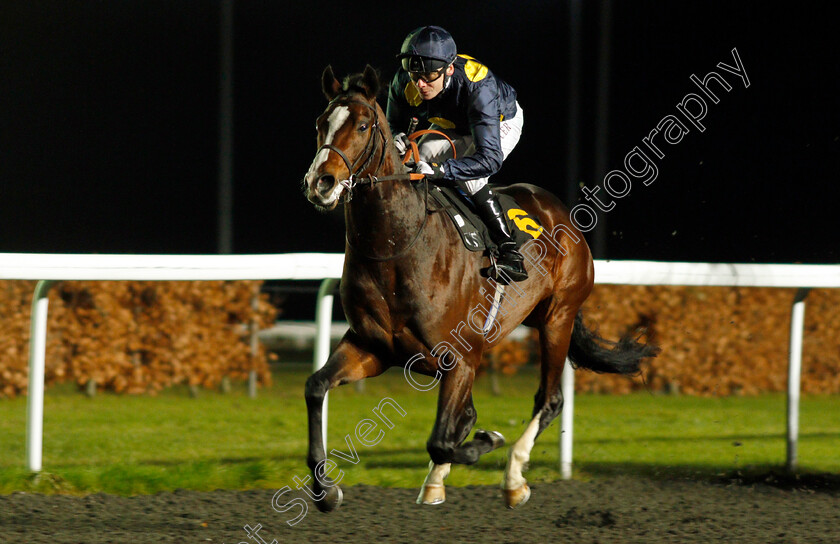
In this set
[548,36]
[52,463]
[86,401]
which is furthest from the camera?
[548,36]

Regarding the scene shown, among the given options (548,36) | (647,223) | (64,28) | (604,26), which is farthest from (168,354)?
(548,36)

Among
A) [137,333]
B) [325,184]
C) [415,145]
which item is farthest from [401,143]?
[137,333]

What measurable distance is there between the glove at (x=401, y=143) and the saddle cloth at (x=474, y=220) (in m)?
0.18

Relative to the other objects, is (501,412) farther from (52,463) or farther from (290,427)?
(52,463)

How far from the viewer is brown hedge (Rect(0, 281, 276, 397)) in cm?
605

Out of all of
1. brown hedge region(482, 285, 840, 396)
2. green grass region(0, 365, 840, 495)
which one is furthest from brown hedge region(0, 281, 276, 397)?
brown hedge region(482, 285, 840, 396)

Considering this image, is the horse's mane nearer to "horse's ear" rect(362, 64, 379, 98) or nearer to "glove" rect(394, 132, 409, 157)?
"horse's ear" rect(362, 64, 379, 98)

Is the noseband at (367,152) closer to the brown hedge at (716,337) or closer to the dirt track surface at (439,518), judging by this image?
the dirt track surface at (439,518)

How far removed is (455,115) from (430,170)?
50 cm

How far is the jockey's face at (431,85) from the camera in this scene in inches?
146

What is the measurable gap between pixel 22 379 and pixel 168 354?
0.91m

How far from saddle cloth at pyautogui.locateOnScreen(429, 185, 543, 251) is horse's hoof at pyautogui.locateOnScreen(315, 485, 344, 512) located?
1015mm

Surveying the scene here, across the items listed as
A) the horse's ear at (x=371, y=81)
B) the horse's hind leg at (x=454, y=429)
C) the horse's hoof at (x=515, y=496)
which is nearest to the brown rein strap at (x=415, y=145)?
the horse's ear at (x=371, y=81)

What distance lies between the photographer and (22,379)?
624 cm
